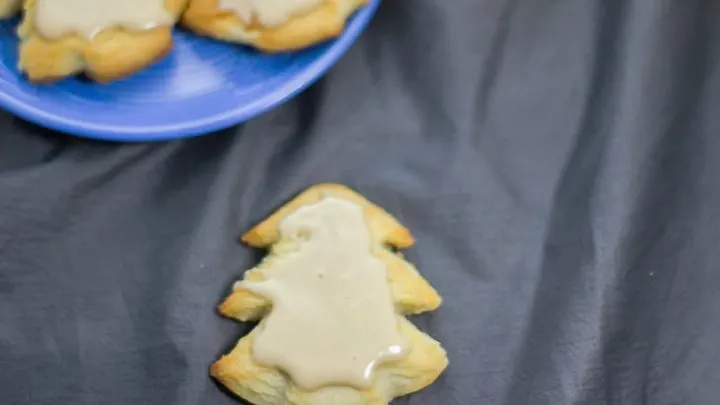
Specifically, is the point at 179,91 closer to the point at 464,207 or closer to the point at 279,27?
the point at 279,27

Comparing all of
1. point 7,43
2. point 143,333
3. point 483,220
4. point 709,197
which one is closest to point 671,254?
point 709,197

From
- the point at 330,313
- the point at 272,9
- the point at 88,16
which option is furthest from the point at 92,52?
the point at 330,313

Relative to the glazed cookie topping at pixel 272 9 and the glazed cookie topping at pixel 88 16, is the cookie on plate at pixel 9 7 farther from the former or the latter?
the glazed cookie topping at pixel 272 9

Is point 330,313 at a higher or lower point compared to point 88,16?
lower

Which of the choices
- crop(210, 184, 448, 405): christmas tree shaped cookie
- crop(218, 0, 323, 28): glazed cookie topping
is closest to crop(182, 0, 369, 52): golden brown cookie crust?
crop(218, 0, 323, 28): glazed cookie topping

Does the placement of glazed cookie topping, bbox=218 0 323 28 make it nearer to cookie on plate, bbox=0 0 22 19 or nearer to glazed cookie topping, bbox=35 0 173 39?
glazed cookie topping, bbox=35 0 173 39
